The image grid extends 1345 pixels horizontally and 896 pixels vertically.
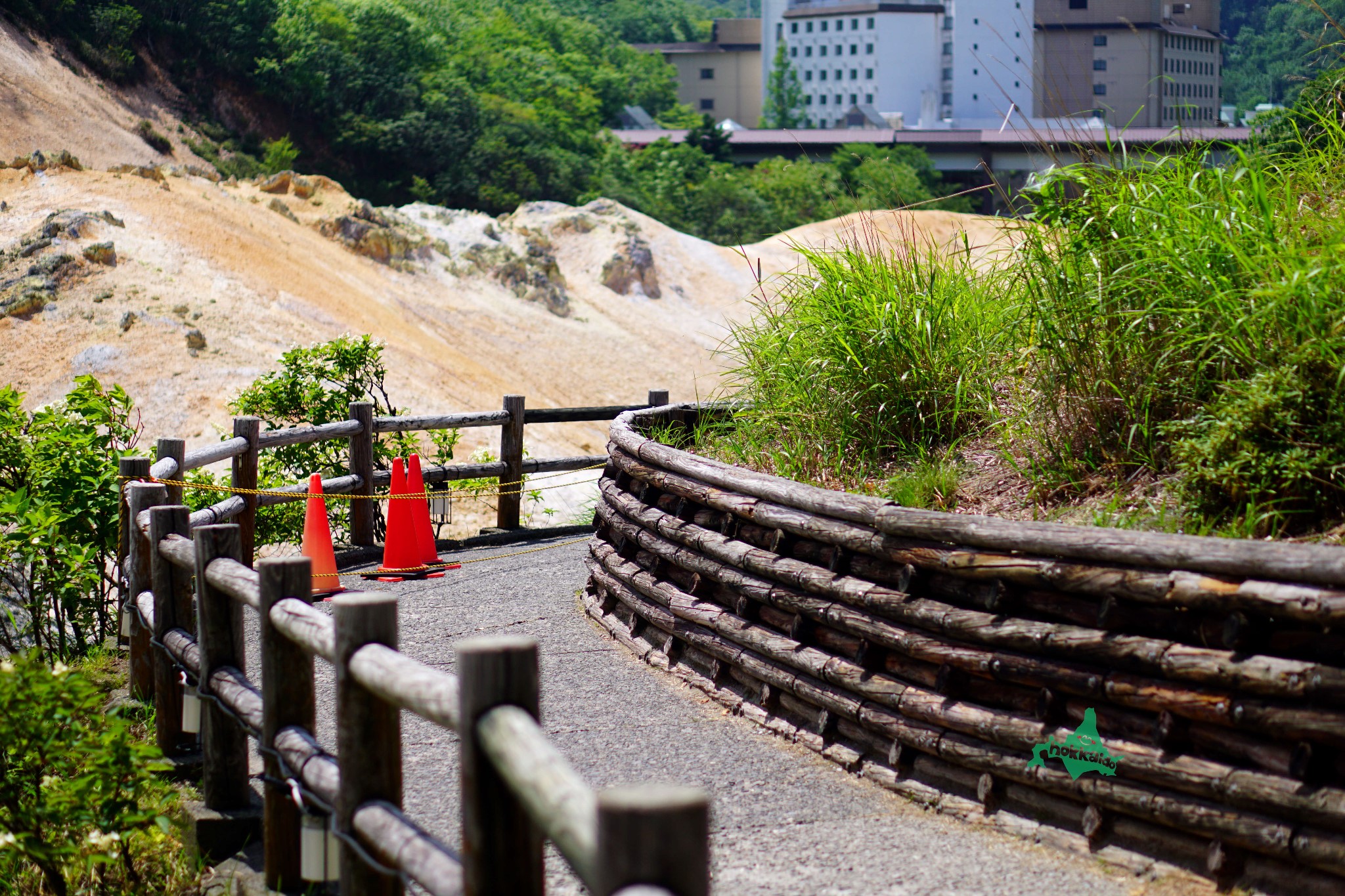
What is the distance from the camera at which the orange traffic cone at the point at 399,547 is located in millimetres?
8938

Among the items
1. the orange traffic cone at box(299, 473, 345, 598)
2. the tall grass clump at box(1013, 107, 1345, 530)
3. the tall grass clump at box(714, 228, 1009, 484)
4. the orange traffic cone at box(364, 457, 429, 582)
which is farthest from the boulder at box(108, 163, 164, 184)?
the tall grass clump at box(1013, 107, 1345, 530)

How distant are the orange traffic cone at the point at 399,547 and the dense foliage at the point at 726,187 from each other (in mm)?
49604

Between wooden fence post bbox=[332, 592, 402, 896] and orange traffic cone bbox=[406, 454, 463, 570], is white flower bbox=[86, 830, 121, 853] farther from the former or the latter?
orange traffic cone bbox=[406, 454, 463, 570]

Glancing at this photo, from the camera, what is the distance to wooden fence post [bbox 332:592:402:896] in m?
3.15

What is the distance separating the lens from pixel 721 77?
12344 centimetres

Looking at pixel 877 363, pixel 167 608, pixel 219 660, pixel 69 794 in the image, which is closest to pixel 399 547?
pixel 167 608

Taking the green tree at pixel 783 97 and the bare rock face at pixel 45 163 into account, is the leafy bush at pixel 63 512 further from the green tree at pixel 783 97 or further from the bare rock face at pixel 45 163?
the green tree at pixel 783 97

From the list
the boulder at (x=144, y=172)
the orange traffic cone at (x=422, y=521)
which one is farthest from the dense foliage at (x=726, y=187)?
the orange traffic cone at (x=422, y=521)

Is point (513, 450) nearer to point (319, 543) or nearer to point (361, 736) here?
point (319, 543)

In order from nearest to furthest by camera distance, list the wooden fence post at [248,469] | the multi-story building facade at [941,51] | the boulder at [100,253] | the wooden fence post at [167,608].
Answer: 1. the wooden fence post at [167,608]
2. the wooden fence post at [248,469]
3. the boulder at [100,253]
4. the multi-story building facade at [941,51]

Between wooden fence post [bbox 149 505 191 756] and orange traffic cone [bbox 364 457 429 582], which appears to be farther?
orange traffic cone [bbox 364 457 429 582]

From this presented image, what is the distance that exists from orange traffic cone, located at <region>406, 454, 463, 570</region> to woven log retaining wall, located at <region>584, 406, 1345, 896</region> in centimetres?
373

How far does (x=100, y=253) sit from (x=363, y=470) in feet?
51.9

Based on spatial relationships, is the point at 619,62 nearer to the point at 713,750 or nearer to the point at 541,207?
the point at 541,207
